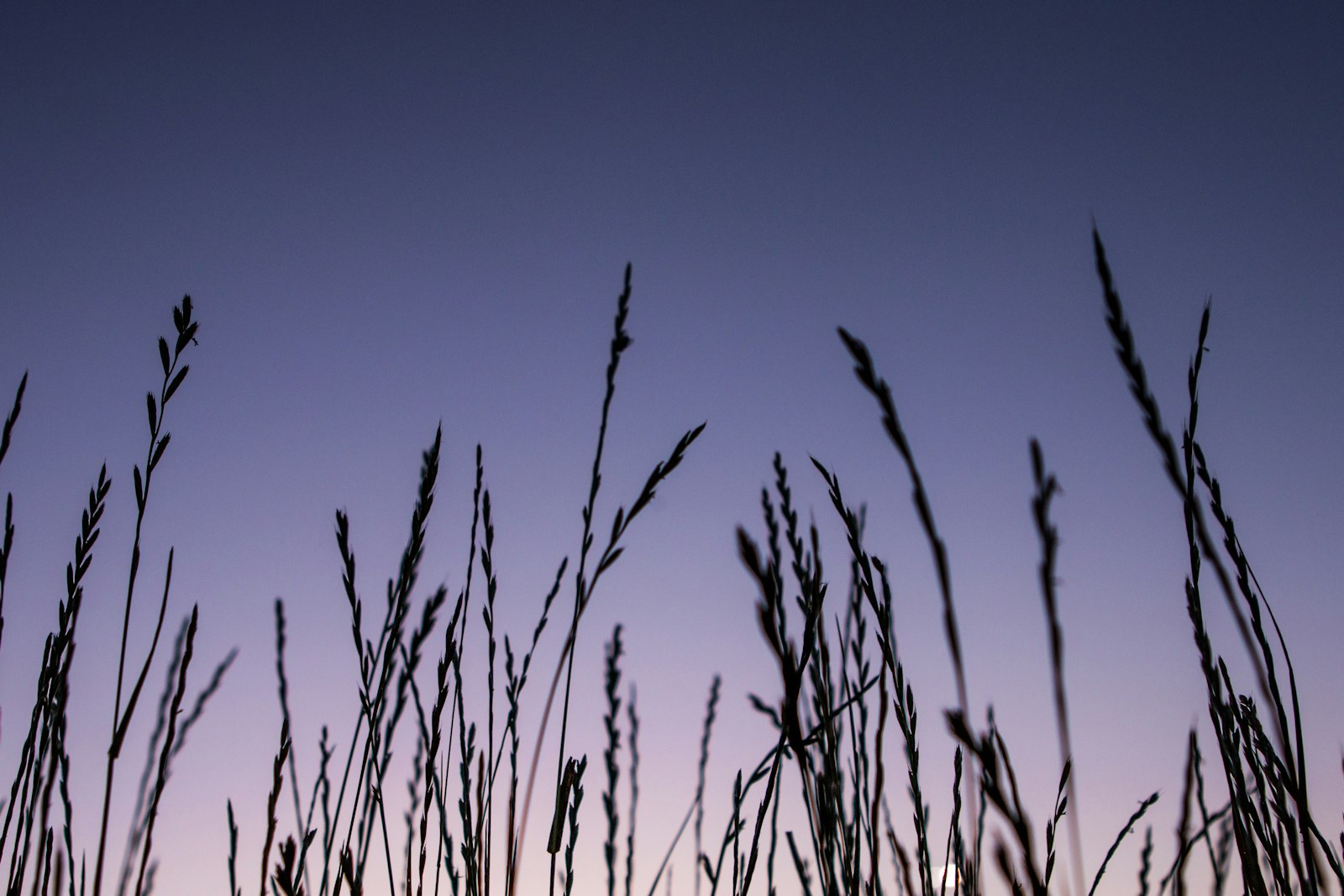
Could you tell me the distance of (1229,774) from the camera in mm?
1183

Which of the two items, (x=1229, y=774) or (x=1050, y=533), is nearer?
(x=1050, y=533)

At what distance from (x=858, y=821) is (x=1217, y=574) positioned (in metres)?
0.99

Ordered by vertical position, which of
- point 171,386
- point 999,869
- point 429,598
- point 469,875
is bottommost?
→ point 999,869

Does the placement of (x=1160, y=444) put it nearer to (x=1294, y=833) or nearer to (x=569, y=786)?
(x=1294, y=833)

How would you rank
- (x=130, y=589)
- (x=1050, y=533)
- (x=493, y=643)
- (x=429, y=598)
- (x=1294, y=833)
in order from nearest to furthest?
(x=1050, y=533) → (x=1294, y=833) → (x=130, y=589) → (x=493, y=643) → (x=429, y=598)

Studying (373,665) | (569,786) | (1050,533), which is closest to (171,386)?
(373,665)

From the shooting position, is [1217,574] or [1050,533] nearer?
[1050,533]

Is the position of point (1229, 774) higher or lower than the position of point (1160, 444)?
lower

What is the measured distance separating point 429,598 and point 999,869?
1.28m

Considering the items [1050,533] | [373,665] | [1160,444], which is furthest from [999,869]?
[373,665]

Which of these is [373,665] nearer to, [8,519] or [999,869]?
[8,519]

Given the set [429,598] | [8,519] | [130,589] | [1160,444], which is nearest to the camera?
[1160,444]

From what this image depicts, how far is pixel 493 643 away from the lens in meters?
1.59

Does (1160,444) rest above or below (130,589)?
below
